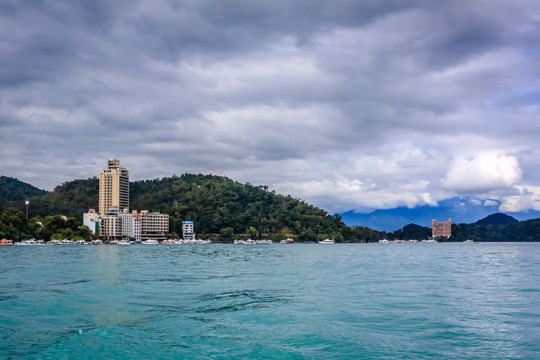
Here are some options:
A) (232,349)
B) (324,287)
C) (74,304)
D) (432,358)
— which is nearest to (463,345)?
(432,358)

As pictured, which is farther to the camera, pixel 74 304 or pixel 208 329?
pixel 74 304

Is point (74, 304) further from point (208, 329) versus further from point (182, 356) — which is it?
point (182, 356)

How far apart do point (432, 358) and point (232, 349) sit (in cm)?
680

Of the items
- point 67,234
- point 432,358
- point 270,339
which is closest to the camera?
point 432,358

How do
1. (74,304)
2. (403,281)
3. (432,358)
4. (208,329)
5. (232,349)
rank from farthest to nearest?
(403,281) → (74,304) → (208,329) → (232,349) → (432,358)

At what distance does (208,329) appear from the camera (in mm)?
19344

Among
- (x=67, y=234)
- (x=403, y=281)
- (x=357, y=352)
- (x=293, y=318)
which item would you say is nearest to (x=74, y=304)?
(x=293, y=318)

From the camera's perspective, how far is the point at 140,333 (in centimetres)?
1844

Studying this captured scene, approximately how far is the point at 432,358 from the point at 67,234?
620 ft

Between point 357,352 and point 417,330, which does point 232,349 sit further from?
point 417,330

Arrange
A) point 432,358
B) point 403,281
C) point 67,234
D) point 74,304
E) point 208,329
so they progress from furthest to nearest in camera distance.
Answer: point 67,234
point 403,281
point 74,304
point 208,329
point 432,358

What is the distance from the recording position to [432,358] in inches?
600

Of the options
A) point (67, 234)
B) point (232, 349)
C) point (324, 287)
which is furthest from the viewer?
point (67, 234)

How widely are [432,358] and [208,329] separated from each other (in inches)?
352
